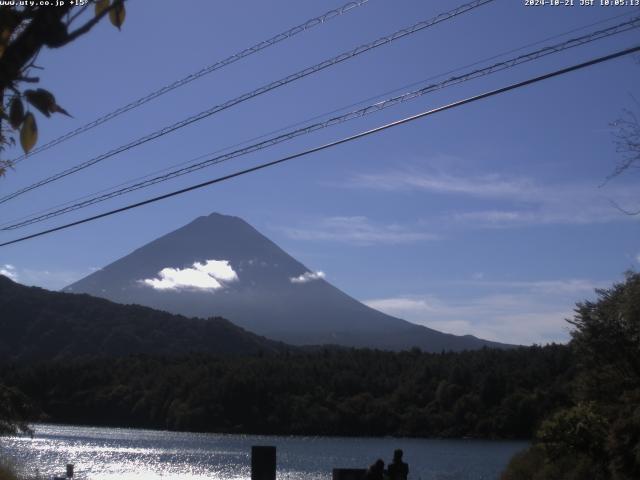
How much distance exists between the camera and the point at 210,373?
9906cm

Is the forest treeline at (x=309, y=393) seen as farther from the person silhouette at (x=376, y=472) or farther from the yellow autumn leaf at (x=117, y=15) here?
the yellow autumn leaf at (x=117, y=15)

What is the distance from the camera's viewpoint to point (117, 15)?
3498mm

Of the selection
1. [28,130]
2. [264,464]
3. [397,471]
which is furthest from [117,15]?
[397,471]

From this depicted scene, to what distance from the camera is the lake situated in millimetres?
51869

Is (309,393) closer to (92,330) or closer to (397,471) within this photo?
(92,330)

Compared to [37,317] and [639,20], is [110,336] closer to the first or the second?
[37,317]

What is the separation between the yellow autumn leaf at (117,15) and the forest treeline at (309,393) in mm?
73382

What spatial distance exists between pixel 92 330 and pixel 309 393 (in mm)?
59771

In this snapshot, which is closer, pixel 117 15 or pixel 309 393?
pixel 117 15

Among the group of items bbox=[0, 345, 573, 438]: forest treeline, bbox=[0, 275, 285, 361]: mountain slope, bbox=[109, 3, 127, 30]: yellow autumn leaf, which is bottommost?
bbox=[109, 3, 127, 30]: yellow autumn leaf

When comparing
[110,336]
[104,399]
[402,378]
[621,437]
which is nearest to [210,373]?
[104,399]

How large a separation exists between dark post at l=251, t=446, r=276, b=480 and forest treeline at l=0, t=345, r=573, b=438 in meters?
66.3

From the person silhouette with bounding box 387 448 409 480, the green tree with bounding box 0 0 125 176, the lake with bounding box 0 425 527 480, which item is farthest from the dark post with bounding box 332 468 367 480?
the lake with bounding box 0 425 527 480

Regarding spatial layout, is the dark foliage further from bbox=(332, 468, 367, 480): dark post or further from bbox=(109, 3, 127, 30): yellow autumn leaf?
bbox=(109, 3, 127, 30): yellow autumn leaf
